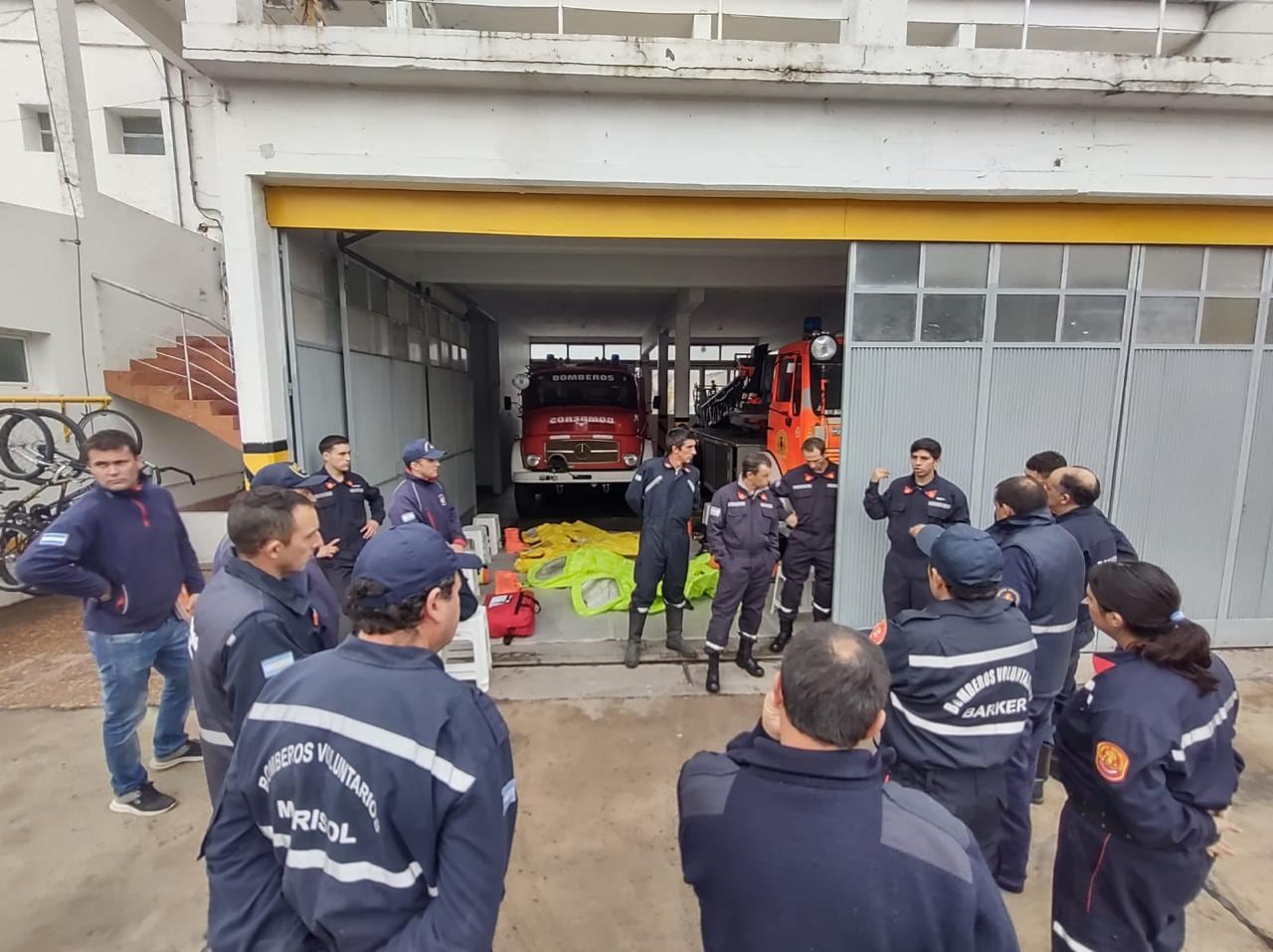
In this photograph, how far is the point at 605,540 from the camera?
748cm

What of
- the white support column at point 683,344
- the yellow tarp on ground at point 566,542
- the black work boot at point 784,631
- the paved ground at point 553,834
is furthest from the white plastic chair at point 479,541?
the white support column at point 683,344

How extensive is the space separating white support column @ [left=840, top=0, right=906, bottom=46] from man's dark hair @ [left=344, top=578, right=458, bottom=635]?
16.5ft

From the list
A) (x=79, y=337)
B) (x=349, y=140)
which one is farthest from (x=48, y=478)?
(x=349, y=140)

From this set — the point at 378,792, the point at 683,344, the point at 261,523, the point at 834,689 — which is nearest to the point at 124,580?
the point at 261,523

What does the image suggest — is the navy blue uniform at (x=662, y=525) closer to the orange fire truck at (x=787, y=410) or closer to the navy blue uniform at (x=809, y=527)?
the orange fire truck at (x=787, y=410)

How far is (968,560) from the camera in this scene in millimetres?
1919

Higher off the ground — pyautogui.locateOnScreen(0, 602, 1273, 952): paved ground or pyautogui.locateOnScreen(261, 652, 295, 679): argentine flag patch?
pyautogui.locateOnScreen(261, 652, 295, 679): argentine flag patch

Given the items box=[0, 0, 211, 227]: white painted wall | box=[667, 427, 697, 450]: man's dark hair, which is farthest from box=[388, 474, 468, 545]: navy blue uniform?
box=[0, 0, 211, 227]: white painted wall

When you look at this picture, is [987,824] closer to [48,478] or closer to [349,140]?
[349,140]

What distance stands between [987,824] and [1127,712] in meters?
0.66

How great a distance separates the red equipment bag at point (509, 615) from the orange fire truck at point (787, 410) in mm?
2438

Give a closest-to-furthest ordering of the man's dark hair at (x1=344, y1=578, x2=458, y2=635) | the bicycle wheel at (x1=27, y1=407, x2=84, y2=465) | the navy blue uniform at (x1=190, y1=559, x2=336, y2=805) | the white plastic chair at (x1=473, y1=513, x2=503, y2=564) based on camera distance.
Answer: the man's dark hair at (x1=344, y1=578, x2=458, y2=635), the navy blue uniform at (x1=190, y1=559, x2=336, y2=805), the bicycle wheel at (x1=27, y1=407, x2=84, y2=465), the white plastic chair at (x1=473, y1=513, x2=503, y2=564)

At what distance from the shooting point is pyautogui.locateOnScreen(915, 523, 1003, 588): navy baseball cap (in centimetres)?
191

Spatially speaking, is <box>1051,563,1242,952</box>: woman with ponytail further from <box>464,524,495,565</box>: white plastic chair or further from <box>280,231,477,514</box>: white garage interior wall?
<box>464,524,495,565</box>: white plastic chair
